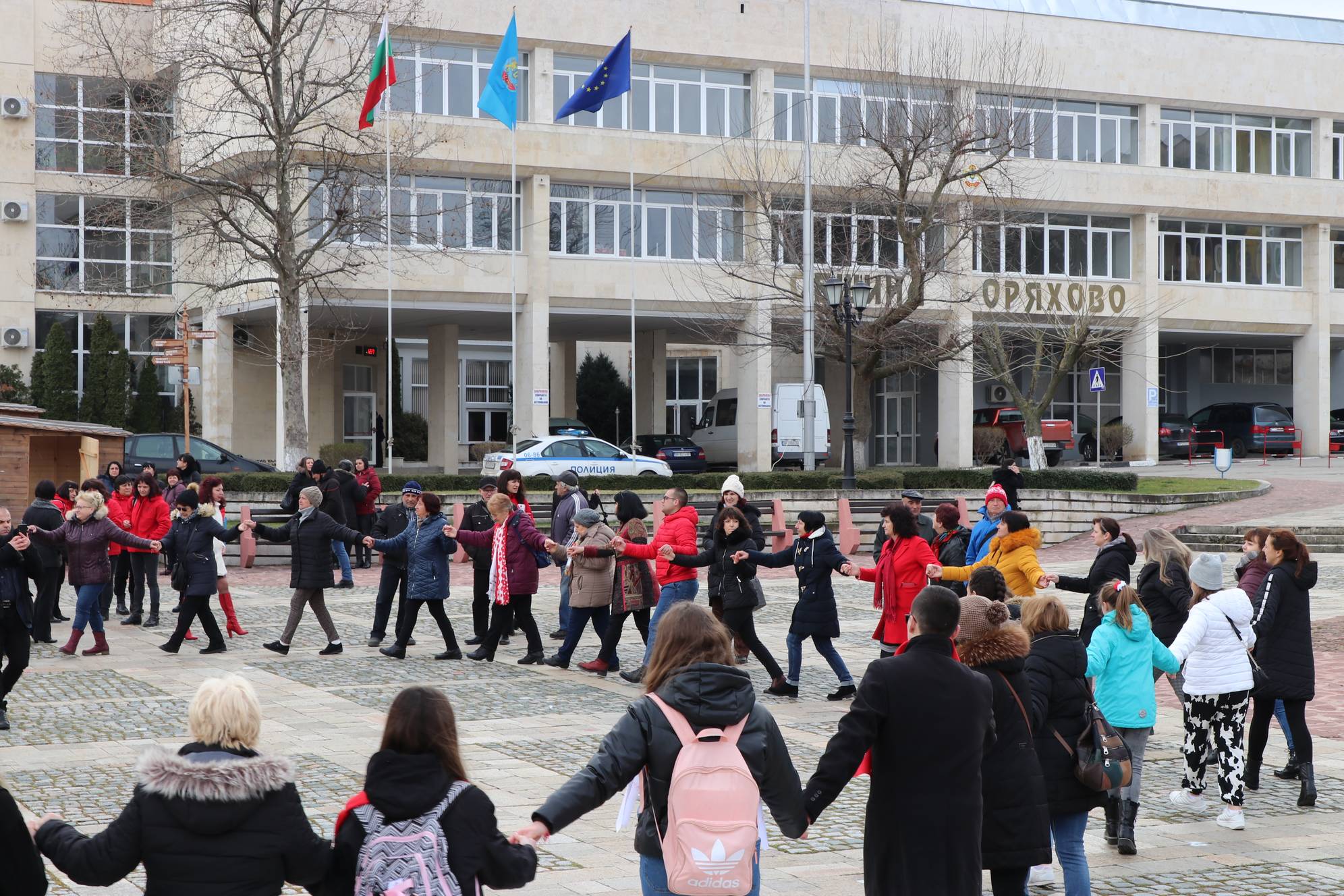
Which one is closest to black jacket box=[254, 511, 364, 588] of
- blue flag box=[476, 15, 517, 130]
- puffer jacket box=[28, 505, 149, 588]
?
puffer jacket box=[28, 505, 149, 588]

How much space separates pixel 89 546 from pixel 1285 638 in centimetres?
1049

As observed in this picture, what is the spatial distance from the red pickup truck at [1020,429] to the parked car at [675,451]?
8652 millimetres

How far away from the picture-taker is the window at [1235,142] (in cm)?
4681

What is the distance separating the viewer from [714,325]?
41406 mm

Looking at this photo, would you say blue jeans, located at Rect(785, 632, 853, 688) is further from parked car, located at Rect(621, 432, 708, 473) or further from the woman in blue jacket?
parked car, located at Rect(621, 432, 708, 473)

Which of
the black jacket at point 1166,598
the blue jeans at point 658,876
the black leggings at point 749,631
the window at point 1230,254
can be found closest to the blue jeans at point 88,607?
the black leggings at point 749,631

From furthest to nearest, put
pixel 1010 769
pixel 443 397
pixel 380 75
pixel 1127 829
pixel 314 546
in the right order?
pixel 443 397
pixel 380 75
pixel 314 546
pixel 1127 829
pixel 1010 769

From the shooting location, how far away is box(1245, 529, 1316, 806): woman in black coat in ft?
29.1

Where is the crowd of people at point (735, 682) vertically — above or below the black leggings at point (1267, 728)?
above

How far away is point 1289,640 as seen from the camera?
29.1 feet

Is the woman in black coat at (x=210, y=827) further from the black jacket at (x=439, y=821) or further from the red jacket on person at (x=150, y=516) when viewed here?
the red jacket on person at (x=150, y=516)

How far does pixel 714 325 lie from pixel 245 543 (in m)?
19.7

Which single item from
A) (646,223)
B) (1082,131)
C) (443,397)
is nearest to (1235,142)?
(1082,131)

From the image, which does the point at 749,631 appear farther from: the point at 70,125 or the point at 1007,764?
the point at 70,125
